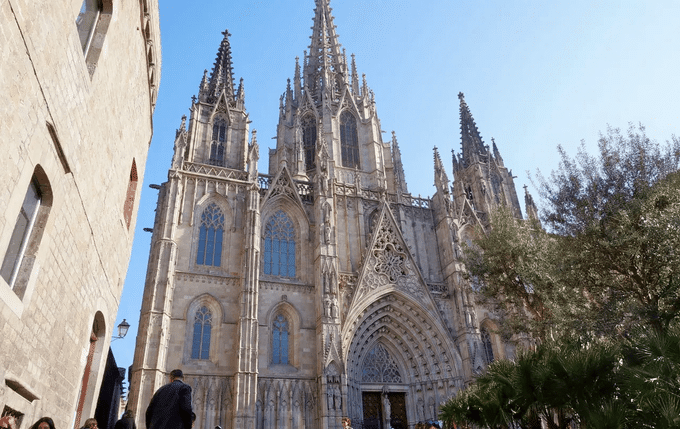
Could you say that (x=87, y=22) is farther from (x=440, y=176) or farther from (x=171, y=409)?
(x=440, y=176)

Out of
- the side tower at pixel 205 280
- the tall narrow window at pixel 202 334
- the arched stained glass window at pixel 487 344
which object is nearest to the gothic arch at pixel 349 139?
the side tower at pixel 205 280

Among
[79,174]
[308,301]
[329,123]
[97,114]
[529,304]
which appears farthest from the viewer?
[329,123]

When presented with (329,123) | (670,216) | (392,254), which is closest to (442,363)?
(392,254)

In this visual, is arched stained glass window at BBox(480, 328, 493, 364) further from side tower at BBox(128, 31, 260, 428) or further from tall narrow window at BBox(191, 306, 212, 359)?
tall narrow window at BBox(191, 306, 212, 359)

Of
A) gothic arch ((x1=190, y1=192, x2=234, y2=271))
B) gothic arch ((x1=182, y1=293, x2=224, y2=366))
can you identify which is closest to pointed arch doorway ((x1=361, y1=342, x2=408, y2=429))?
gothic arch ((x1=182, y1=293, x2=224, y2=366))

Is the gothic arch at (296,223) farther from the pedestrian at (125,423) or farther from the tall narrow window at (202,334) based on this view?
the pedestrian at (125,423)

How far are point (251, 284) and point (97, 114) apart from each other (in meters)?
13.2

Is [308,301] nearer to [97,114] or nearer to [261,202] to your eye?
[261,202]

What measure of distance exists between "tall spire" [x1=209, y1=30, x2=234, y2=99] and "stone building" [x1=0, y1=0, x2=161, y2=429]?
1778 cm

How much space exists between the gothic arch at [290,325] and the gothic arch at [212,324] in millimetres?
2114

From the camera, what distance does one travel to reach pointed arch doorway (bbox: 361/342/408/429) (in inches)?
817

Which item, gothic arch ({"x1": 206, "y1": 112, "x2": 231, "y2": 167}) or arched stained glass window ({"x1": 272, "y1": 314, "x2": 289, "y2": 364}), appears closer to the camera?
arched stained glass window ({"x1": 272, "y1": 314, "x2": 289, "y2": 364})

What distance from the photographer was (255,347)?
18781 millimetres

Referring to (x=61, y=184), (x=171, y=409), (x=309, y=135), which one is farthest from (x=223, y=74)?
(x=171, y=409)
